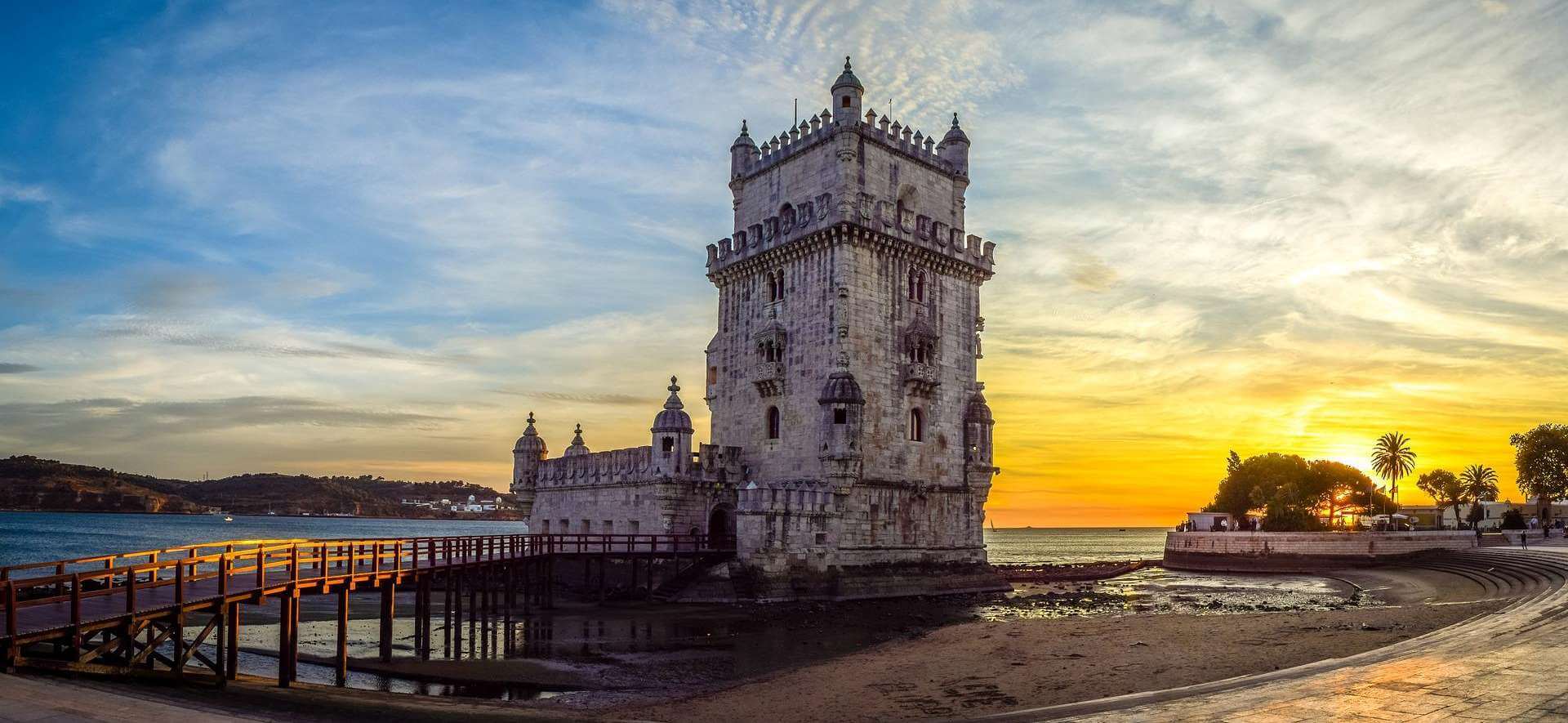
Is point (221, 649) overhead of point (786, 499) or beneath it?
beneath

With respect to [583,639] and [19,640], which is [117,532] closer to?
[583,639]

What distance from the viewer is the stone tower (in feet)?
135

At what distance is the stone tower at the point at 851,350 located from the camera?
135 ft

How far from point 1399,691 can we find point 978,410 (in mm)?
33500

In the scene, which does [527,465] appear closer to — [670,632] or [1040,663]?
[670,632]

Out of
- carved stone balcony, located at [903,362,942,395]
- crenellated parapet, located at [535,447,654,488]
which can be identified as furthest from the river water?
carved stone balcony, located at [903,362,942,395]

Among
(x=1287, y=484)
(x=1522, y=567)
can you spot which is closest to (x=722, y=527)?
(x=1522, y=567)

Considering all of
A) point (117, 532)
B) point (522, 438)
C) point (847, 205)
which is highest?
point (847, 205)

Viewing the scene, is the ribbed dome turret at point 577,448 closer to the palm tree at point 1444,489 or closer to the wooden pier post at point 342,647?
the wooden pier post at point 342,647

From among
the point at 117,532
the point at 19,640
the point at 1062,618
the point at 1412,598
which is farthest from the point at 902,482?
the point at 117,532

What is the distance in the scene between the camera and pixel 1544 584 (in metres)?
31.0

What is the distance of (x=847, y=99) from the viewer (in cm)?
4409

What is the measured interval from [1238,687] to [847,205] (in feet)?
97.4

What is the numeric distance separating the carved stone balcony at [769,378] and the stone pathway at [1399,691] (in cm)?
2825
